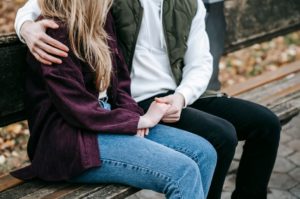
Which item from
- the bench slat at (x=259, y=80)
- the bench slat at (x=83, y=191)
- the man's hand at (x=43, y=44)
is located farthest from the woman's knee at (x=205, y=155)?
the bench slat at (x=259, y=80)

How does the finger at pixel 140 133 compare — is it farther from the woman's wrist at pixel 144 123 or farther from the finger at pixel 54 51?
the finger at pixel 54 51

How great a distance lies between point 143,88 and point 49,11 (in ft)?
2.19

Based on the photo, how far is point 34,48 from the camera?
2.30 meters

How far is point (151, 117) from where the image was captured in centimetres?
249

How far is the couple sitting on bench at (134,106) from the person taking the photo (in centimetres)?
225

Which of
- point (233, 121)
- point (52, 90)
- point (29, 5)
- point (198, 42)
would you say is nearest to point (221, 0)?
point (198, 42)

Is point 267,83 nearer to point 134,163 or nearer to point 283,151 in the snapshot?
point 283,151

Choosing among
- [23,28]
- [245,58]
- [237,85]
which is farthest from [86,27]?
[245,58]

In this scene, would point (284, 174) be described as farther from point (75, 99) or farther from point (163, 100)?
point (75, 99)

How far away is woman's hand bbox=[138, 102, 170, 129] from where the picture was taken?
2.44 meters

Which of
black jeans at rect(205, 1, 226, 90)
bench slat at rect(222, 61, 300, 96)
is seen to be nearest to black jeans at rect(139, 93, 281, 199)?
black jeans at rect(205, 1, 226, 90)

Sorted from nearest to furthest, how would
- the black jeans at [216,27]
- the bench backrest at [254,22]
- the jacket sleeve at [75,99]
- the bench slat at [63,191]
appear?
the jacket sleeve at [75,99]
the bench slat at [63,191]
the black jeans at [216,27]
the bench backrest at [254,22]

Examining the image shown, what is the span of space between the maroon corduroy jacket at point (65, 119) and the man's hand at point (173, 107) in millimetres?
221

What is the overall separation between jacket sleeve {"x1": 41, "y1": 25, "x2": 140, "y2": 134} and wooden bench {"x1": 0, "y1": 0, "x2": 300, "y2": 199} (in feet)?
0.92
